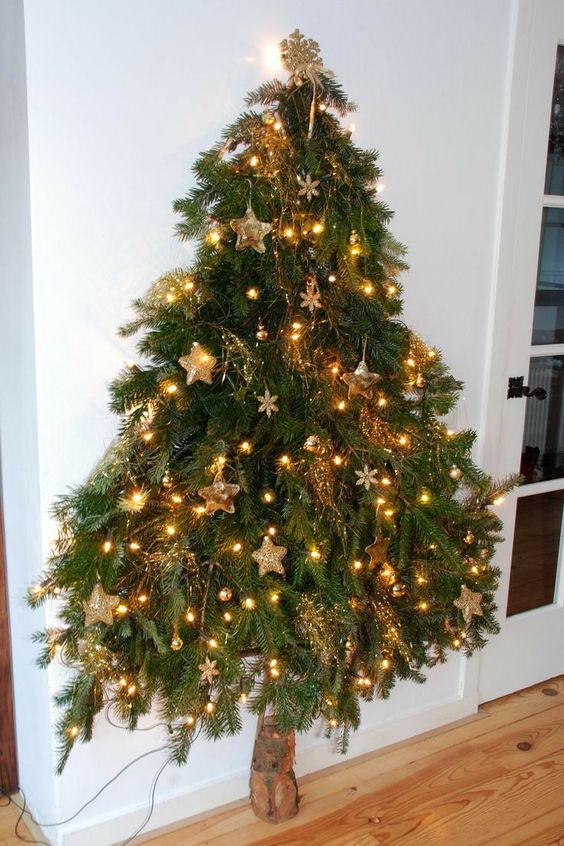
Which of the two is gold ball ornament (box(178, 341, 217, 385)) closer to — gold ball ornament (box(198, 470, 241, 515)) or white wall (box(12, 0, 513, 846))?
gold ball ornament (box(198, 470, 241, 515))

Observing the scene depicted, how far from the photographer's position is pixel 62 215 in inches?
56.8

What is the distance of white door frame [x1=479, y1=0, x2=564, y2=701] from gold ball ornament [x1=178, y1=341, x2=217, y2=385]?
103 centimetres

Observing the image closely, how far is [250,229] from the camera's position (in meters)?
1.27

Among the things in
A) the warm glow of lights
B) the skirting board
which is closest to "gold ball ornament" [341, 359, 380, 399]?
the warm glow of lights

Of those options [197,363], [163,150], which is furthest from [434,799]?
[163,150]

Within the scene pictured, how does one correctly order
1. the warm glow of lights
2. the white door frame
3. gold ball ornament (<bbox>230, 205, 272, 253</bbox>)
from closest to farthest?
1. gold ball ornament (<bbox>230, 205, 272, 253</bbox>)
2. the warm glow of lights
3. the white door frame

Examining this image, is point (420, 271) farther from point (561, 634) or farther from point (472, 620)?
point (561, 634)

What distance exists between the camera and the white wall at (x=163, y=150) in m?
1.43

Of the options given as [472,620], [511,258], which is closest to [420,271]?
[511,258]

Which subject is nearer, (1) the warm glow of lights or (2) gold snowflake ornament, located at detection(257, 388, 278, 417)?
(2) gold snowflake ornament, located at detection(257, 388, 278, 417)

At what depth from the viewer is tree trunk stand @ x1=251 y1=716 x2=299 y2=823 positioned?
1.71 meters

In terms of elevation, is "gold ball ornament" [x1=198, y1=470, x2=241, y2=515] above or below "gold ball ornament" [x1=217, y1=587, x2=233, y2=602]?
above

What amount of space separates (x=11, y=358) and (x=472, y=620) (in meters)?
1.20

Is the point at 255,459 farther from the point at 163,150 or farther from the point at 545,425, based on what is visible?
the point at 545,425
